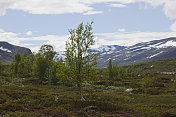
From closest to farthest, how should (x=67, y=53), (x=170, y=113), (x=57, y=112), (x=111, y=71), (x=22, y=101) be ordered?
(x=57, y=112) < (x=170, y=113) < (x=22, y=101) < (x=67, y=53) < (x=111, y=71)

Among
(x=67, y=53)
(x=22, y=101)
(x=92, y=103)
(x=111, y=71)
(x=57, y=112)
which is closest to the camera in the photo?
(x=57, y=112)

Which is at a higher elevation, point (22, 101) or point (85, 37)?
point (85, 37)

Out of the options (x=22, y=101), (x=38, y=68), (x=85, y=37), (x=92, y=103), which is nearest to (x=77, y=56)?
(x=85, y=37)

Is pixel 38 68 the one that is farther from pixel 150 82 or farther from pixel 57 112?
pixel 57 112

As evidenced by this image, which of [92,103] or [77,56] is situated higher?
[77,56]

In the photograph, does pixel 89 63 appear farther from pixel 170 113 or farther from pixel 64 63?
pixel 170 113

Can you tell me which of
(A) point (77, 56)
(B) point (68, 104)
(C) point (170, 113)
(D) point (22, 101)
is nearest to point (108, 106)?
(B) point (68, 104)

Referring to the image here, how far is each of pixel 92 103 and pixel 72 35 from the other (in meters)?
10.8

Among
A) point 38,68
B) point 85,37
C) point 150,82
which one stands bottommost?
point 150,82

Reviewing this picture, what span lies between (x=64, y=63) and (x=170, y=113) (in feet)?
50.4

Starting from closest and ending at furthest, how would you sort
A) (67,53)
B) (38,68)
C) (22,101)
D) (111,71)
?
(22,101), (67,53), (38,68), (111,71)

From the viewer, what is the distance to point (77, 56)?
2562cm

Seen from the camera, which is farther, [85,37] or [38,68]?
[38,68]

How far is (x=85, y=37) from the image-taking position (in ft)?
86.7
